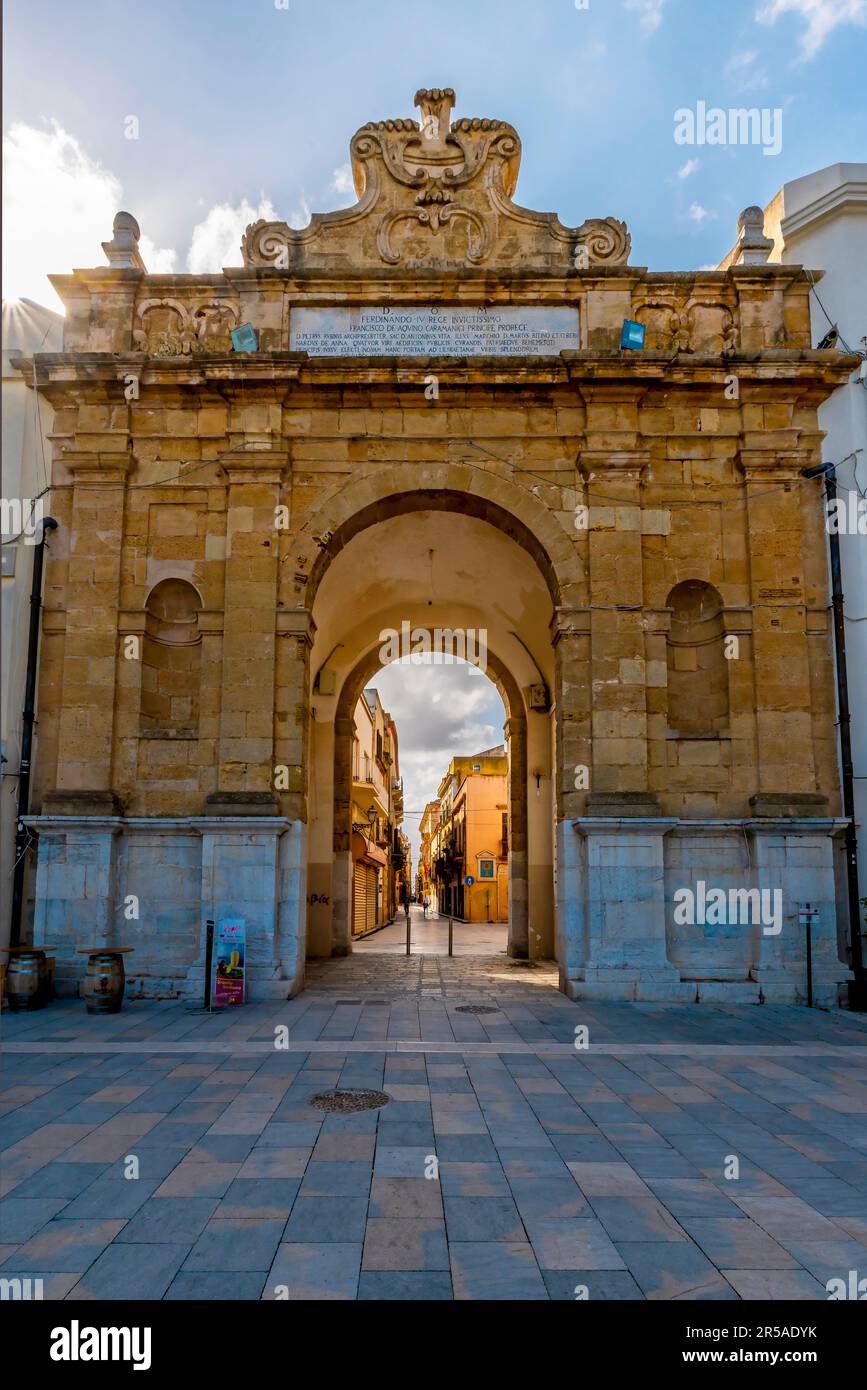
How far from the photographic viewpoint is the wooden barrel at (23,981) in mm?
10734

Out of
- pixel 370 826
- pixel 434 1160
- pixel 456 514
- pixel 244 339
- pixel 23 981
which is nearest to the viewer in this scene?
pixel 434 1160

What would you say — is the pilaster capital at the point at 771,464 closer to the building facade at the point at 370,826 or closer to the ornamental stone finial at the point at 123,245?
the ornamental stone finial at the point at 123,245

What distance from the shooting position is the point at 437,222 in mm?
13344

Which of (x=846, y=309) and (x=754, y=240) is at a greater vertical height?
(x=754, y=240)

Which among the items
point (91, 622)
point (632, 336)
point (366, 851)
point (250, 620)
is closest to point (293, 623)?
point (250, 620)

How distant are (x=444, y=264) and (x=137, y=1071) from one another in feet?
37.1

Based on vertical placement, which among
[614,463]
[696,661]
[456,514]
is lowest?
[696,661]

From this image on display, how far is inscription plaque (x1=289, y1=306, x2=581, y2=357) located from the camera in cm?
1317

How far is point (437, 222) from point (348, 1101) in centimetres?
1193

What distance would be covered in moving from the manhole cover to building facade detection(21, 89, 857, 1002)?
4.80m

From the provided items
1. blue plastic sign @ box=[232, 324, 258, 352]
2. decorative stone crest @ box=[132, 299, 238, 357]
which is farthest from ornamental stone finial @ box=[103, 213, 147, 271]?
blue plastic sign @ box=[232, 324, 258, 352]

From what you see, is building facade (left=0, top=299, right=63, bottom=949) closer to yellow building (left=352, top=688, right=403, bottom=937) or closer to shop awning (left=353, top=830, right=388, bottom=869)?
yellow building (left=352, top=688, right=403, bottom=937)

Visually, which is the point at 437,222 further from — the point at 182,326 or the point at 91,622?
the point at 91,622

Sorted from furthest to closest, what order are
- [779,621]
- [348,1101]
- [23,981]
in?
[779,621] → [23,981] → [348,1101]
